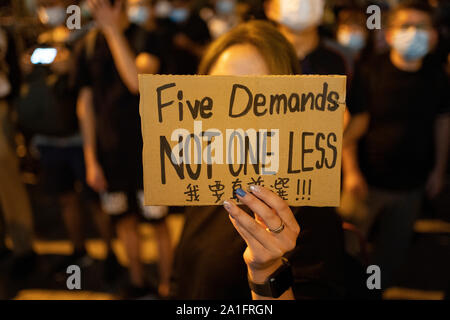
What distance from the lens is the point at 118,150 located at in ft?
8.74

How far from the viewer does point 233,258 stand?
4.26 feet

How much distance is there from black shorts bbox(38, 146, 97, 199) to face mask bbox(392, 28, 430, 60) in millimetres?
2292

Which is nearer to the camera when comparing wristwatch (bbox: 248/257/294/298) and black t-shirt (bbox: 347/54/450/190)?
wristwatch (bbox: 248/257/294/298)

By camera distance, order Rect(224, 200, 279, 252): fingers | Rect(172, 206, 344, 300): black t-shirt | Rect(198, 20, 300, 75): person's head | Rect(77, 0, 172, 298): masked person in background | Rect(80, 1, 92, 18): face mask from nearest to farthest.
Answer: Rect(224, 200, 279, 252): fingers < Rect(172, 206, 344, 300): black t-shirt < Rect(198, 20, 300, 75): person's head < Rect(77, 0, 172, 298): masked person in background < Rect(80, 1, 92, 18): face mask

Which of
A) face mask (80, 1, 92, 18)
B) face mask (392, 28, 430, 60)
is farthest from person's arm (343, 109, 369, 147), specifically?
face mask (80, 1, 92, 18)

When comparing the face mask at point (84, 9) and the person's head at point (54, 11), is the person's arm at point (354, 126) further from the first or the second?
the face mask at point (84, 9)

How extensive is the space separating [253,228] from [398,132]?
6.33 feet

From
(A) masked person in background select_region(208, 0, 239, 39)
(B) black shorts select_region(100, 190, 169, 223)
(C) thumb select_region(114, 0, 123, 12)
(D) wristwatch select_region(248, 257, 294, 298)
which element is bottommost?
(B) black shorts select_region(100, 190, 169, 223)

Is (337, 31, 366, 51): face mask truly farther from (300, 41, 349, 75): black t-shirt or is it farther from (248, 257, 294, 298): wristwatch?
(248, 257, 294, 298): wristwatch

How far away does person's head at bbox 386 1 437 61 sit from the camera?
2.62m

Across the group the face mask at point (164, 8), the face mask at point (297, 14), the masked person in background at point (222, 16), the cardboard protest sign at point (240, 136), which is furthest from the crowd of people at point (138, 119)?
the face mask at point (164, 8)

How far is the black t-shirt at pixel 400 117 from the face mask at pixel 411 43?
0.09 m

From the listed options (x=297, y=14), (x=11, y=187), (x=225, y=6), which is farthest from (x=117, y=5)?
(x=225, y=6)
